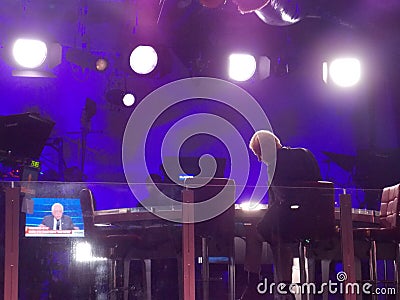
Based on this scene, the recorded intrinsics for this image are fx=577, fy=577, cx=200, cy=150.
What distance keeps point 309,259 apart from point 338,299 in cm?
33

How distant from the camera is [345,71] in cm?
770

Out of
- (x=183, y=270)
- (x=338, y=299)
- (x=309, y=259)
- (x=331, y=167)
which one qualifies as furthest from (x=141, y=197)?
(x=331, y=167)

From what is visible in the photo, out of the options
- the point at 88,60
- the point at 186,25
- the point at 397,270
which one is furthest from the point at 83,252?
the point at 88,60

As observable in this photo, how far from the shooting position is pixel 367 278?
4020 millimetres

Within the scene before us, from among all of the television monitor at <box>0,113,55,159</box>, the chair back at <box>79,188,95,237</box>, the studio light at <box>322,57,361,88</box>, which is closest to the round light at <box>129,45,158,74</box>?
the television monitor at <box>0,113,55,159</box>

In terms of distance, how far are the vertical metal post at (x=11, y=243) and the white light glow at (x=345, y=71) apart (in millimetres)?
5309

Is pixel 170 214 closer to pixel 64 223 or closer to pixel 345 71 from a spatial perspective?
pixel 64 223

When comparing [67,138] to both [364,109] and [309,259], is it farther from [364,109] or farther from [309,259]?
[309,259]

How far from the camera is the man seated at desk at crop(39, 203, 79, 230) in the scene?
345 cm

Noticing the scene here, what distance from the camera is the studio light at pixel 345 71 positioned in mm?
7664

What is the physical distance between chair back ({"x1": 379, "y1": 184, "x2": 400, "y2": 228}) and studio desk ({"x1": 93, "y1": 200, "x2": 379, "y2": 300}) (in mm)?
61

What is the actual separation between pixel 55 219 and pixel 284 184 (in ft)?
4.98

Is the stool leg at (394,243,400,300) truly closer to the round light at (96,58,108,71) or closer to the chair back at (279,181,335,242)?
the chair back at (279,181,335,242)

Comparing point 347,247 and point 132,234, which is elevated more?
point 132,234
